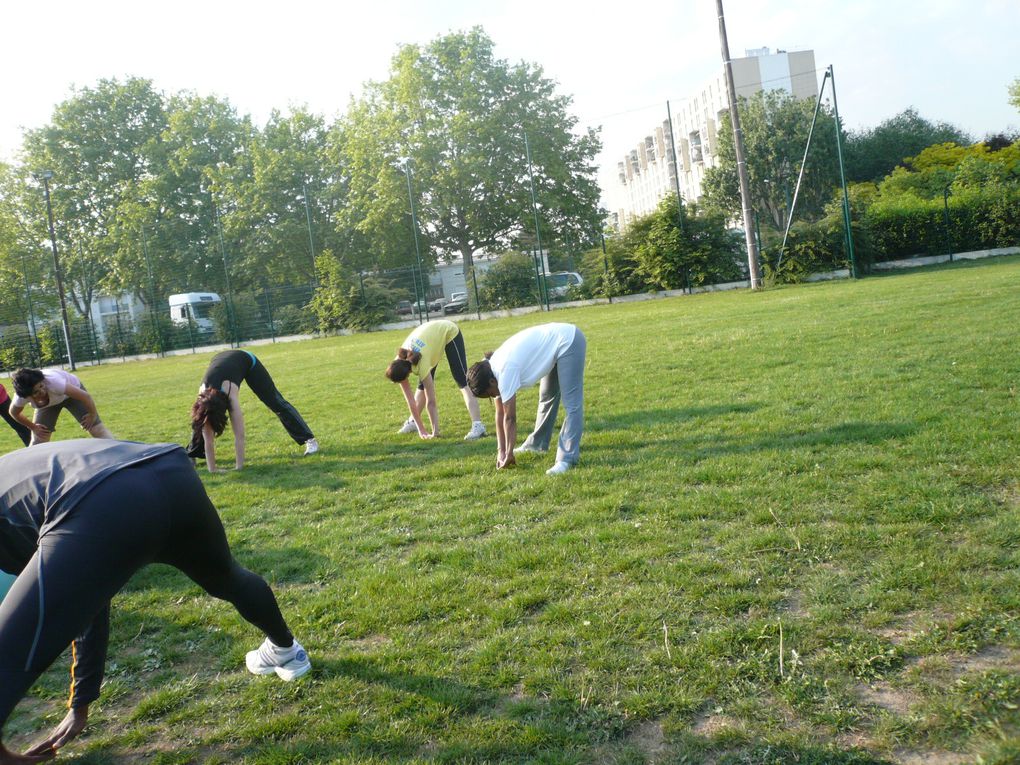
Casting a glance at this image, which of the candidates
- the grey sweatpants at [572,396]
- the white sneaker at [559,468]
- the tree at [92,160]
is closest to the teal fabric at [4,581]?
the white sneaker at [559,468]

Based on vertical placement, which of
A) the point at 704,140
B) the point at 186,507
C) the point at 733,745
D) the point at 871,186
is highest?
the point at 704,140

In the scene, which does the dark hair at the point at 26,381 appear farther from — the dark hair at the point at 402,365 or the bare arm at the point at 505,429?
the bare arm at the point at 505,429

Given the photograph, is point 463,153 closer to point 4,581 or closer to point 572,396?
point 572,396

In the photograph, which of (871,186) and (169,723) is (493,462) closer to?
(169,723)

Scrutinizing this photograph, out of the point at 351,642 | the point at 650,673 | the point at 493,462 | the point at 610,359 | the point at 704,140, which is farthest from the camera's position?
the point at 704,140

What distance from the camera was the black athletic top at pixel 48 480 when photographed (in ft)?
7.97

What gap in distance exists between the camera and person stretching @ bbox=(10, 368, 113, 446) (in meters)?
7.23

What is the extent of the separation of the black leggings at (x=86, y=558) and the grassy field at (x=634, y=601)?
37.7 inches

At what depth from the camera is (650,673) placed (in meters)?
3.20

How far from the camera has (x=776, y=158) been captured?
38031 mm

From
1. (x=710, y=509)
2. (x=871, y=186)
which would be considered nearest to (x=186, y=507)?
(x=710, y=509)

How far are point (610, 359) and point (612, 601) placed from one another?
8.57 m

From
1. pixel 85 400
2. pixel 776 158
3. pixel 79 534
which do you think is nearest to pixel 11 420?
pixel 85 400

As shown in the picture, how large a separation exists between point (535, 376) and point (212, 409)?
3.39 m
